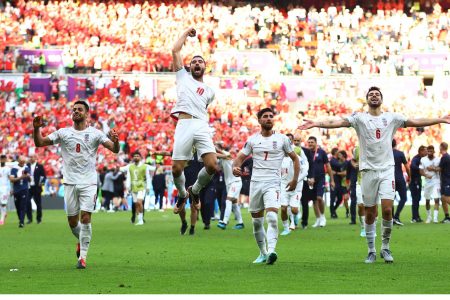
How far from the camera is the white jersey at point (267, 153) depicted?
16281 mm

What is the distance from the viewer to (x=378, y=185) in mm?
16016

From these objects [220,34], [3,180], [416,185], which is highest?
[220,34]

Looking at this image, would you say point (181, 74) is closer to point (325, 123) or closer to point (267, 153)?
point (267, 153)

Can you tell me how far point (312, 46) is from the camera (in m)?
61.5

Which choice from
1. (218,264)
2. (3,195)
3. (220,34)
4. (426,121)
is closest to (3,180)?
(3,195)

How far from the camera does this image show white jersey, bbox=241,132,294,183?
16.3 meters

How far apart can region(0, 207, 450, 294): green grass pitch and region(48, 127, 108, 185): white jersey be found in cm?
137

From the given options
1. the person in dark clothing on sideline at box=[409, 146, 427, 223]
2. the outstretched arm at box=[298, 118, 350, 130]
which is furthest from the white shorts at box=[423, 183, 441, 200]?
the outstretched arm at box=[298, 118, 350, 130]

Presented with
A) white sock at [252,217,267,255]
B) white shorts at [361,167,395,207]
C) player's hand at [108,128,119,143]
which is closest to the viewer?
player's hand at [108,128,119,143]

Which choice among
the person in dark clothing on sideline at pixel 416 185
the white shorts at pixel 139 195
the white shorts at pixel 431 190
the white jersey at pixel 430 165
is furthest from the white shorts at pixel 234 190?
the white shorts at pixel 431 190

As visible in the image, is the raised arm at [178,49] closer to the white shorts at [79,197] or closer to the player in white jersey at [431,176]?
the white shorts at [79,197]

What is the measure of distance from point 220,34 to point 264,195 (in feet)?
146

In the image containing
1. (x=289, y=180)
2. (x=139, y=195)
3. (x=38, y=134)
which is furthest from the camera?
(x=139, y=195)

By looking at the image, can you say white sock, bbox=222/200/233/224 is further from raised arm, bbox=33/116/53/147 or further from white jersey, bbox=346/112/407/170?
raised arm, bbox=33/116/53/147
